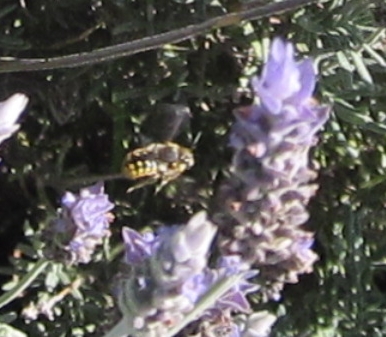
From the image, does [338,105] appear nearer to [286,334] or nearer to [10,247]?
[286,334]

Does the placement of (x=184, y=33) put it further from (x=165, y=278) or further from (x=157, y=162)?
(x=157, y=162)

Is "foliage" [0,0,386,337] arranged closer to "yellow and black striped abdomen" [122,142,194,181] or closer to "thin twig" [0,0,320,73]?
"yellow and black striped abdomen" [122,142,194,181]

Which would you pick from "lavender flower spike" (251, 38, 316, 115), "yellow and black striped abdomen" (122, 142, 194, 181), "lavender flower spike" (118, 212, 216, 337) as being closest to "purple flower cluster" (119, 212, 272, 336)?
"lavender flower spike" (118, 212, 216, 337)

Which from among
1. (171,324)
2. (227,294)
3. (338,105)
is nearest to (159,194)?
(338,105)

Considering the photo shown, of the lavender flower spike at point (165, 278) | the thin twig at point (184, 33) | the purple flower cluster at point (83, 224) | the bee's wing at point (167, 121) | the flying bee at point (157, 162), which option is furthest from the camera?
the bee's wing at point (167, 121)

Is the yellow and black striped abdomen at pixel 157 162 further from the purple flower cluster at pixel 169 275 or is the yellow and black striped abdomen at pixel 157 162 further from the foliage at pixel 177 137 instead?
the purple flower cluster at pixel 169 275

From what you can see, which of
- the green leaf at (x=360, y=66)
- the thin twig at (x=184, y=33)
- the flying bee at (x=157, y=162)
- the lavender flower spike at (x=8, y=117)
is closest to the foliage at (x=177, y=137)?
the green leaf at (x=360, y=66)

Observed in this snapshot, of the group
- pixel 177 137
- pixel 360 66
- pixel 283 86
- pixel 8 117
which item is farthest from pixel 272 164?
pixel 177 137
